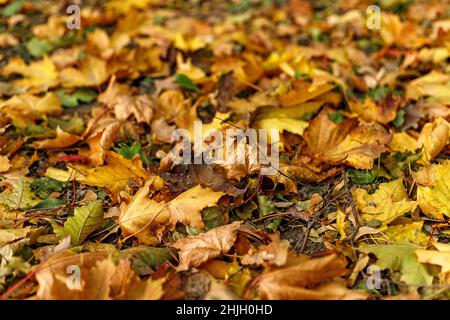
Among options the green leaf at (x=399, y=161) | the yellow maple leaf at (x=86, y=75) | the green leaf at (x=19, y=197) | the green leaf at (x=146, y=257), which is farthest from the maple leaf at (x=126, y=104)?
the green leaf at (x=399, y=161)

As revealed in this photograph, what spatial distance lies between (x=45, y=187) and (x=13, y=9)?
182cm

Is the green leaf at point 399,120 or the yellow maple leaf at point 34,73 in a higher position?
the yellow maple leaf at point 34,73

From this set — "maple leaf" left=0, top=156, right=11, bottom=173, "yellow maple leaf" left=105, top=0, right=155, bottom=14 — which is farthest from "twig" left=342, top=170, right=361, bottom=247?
"yellow maple leaf" left=105, top=0, right=155, bottom=14

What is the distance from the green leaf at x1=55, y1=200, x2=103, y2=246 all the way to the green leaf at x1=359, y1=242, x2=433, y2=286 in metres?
0.85

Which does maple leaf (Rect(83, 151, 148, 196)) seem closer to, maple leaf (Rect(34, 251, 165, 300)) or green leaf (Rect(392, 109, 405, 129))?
maple leaf (Rect(34, 251, 165, 300))

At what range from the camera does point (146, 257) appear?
4.78 ft

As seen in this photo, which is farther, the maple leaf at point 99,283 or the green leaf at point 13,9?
the green leaf at point 13,9

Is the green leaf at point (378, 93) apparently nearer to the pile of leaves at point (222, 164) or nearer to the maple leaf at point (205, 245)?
the pile of leaves at point (222, 164)

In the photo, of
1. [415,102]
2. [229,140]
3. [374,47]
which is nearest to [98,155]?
[229,140]

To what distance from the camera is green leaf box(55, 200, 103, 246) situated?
1542 mm

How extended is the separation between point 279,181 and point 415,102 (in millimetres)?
945

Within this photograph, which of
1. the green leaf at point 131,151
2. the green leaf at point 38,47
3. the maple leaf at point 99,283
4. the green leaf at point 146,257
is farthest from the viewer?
the green leaf at point 38,47

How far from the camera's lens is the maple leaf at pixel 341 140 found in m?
1.84

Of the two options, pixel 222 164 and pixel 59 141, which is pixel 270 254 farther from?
pixel 59 141
